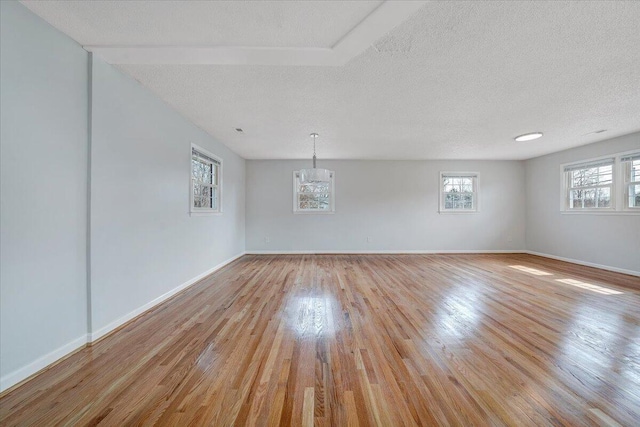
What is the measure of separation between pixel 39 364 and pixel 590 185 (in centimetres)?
834

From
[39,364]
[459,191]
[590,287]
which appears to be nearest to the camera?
[39,364]

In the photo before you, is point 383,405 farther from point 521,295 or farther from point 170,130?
point 170,130

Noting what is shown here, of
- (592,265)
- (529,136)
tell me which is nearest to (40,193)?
(529,136)

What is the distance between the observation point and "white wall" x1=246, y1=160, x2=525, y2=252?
21.5 feet

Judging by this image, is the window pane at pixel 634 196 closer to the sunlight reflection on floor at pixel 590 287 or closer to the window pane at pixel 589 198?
the window pane at pixel 589 198

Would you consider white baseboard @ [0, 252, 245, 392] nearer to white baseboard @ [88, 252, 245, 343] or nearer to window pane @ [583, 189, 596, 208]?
white baseboard @ [88, 252, 245, 343]

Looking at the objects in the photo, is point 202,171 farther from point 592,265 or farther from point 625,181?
point 592,265

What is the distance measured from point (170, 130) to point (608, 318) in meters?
5.38

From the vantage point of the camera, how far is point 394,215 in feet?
21.6

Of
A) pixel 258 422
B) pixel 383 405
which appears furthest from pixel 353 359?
pixel 258 422

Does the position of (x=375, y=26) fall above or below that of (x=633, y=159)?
above

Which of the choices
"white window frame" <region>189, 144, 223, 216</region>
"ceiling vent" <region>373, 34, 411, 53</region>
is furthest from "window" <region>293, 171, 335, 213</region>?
"ceiling vent" <region>373, 34, 411, 53</region>

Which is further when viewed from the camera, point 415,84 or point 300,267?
point 300,267

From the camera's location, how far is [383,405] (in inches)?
53.4
